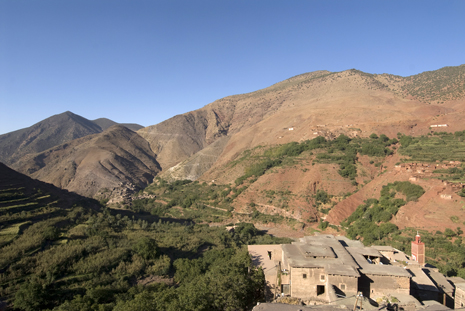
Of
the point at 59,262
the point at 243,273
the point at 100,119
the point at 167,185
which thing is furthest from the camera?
the point at 100,119

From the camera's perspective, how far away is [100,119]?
167250 millimetres

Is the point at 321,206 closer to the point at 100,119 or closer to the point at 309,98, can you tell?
the point at 309,98

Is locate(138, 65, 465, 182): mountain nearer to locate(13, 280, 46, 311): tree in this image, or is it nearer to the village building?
the village building

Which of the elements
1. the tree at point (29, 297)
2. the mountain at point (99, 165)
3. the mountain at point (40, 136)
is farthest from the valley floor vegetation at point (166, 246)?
the mountain at point (40, 136)

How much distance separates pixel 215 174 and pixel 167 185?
10371 millimetres

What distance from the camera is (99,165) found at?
5809 centimetres

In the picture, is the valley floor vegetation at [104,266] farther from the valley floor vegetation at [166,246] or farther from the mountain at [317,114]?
the mountain at [317,114]

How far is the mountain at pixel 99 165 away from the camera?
174 ft

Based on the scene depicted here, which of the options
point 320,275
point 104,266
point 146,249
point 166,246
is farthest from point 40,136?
point 320,275

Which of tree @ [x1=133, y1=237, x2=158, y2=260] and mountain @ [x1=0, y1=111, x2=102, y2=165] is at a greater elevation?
mountain @ [x1=0, y1=111, x2=102, y2=165]

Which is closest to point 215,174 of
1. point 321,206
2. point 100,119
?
point 321,206

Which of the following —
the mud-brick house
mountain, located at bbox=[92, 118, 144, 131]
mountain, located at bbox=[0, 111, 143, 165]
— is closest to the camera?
the mud-brick house

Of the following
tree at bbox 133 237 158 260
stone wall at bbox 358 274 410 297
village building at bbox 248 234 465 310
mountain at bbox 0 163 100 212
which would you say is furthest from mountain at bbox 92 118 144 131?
stone wall at bbox 358 274 410 297

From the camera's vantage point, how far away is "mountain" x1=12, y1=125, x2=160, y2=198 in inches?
2088
